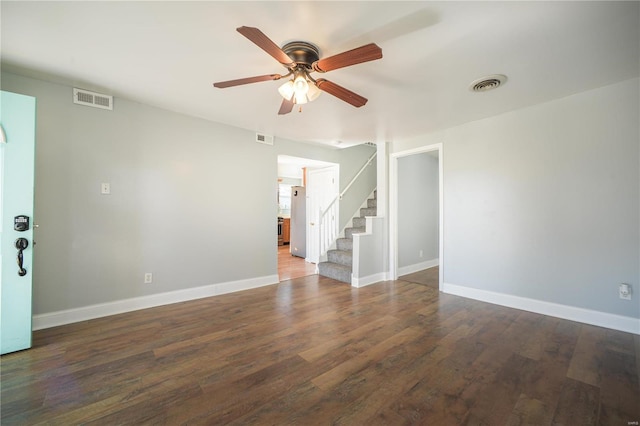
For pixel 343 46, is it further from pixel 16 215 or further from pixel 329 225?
pixel 329 225

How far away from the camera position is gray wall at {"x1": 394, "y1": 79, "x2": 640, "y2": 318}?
2490mm

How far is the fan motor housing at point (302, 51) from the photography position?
183 centimetres

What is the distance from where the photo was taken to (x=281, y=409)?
4.99ft

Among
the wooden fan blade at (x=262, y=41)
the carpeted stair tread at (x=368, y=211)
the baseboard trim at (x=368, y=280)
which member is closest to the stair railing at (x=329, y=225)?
the carpeted stair tread at (x=368, y=211)

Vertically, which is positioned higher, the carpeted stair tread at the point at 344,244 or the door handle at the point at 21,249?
the door handle at the point at 21,249

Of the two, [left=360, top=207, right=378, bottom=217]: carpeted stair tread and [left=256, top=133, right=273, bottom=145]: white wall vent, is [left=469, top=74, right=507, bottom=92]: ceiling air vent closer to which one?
[left=256, top=133, right=273, bottom=145]: white wall vent

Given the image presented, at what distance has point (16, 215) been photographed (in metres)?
2.11

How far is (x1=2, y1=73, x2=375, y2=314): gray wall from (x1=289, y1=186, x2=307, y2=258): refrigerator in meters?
2.24

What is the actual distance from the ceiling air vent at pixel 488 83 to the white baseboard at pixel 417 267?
3.14m

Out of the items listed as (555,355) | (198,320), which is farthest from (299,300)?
(555,355)

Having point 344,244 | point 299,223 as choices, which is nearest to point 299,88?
point 344,244

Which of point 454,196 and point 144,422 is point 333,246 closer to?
point 454,196

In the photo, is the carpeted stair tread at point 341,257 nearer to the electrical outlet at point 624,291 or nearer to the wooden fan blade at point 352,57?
the electrical outlet at point 624,291

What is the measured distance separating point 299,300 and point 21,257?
2.69 m
